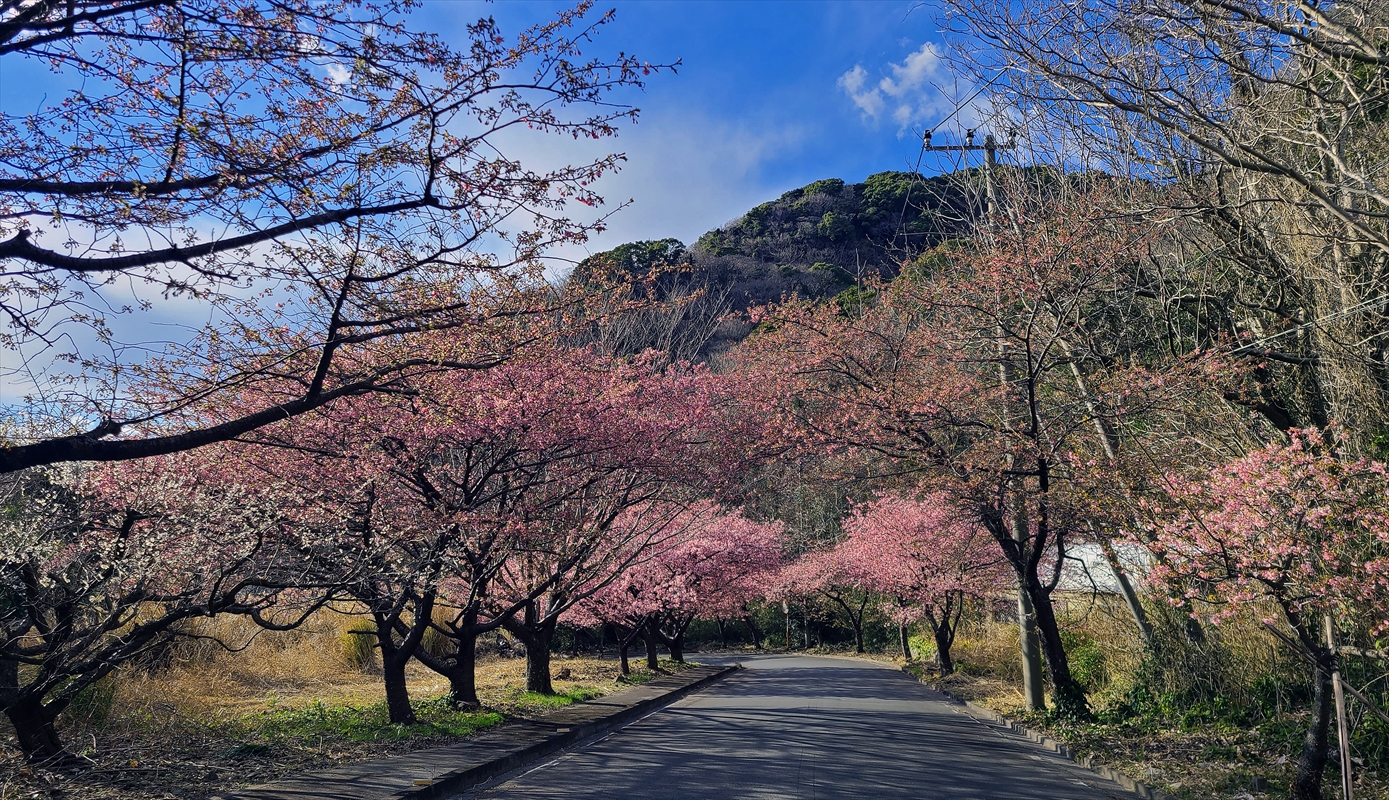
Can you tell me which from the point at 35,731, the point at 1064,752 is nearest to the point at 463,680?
the point at 35,731

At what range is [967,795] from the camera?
812 cm

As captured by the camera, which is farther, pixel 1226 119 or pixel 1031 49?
pixel 1226 119

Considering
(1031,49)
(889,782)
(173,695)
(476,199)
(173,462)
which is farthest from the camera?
(173,695)

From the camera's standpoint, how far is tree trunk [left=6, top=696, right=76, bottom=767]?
777 cm

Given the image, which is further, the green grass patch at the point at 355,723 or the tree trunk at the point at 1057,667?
the tree trunk at the point at 1057,667

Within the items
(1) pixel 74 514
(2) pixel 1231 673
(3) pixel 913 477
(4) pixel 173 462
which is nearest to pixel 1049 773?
(2) pixel 1231 673

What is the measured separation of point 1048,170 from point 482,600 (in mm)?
10810

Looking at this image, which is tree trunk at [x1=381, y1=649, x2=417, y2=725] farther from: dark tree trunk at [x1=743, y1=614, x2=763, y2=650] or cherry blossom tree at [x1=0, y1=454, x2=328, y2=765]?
dark tree trunk at [x1=743, y1=614, x2=763, y2=650]

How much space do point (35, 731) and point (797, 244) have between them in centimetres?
6451

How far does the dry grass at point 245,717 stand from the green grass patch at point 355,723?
0.02 m

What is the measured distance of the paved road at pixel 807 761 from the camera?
8306 millimetres

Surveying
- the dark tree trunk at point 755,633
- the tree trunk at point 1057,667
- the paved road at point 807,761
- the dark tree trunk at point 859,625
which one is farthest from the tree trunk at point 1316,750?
the dark tree trunk at point 755,633

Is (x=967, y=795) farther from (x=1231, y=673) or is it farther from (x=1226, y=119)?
(x=1226, y=119)

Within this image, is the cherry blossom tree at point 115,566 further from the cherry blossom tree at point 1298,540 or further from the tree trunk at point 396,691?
the cherry blossom tree at point 1298,540
